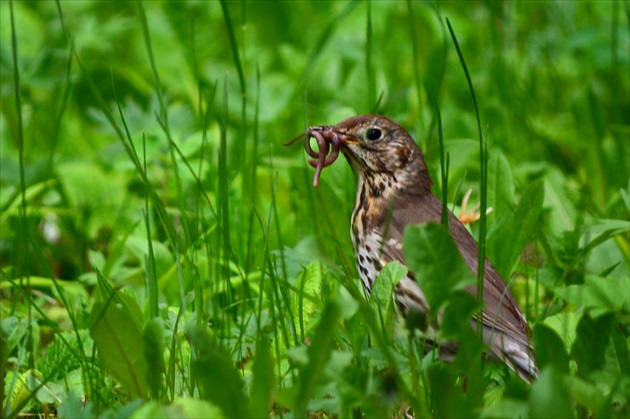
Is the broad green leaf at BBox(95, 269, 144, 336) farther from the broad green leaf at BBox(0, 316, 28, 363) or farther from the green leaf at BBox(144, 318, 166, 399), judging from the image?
the green leaf at BBox(144, 318, 166, 399)

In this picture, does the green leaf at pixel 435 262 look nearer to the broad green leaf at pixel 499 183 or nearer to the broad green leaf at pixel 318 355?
the broad green leaf at pixel 318 355

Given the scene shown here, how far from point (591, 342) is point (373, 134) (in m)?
1.49

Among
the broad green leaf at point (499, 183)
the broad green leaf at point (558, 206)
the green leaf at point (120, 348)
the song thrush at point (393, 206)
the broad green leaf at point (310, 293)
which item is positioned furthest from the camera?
the broad green leaf at point (558, 206)

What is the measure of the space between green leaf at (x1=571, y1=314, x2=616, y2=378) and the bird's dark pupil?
1.46 meters

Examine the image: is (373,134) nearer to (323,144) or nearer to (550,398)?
(323,144)

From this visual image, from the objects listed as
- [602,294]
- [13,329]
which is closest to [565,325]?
[602,294]

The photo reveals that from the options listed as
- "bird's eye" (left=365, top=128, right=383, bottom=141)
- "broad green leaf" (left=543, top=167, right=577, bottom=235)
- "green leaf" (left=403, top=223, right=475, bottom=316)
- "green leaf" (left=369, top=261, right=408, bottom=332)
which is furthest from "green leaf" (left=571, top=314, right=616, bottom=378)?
"broad green leaf" (left=543, top=167, right=577, bottom=235)

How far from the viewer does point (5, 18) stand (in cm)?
612

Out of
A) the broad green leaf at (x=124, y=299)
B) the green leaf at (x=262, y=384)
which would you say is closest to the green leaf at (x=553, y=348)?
the green leaf at (x=262, y=384)

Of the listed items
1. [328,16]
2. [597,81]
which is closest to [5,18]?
[328,16]

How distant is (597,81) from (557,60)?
0.30 m

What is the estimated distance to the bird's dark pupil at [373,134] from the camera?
3844mm

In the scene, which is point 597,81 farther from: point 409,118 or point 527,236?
point 527,236

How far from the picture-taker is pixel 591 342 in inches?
99.7
